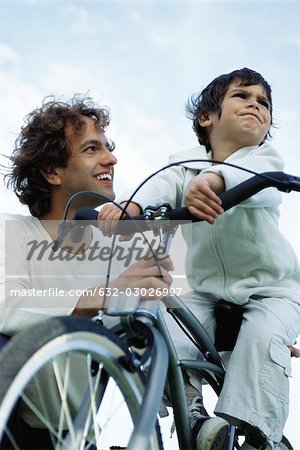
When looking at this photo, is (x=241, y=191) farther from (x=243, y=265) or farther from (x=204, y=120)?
(x=204, y=120)

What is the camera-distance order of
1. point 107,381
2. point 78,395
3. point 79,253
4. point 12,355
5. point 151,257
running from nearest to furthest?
point 12,355, point 107,381, point 151,257, point 78,395, point 79,253

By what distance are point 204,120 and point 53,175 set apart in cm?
70

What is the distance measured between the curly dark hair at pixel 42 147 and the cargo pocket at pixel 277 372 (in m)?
1.19

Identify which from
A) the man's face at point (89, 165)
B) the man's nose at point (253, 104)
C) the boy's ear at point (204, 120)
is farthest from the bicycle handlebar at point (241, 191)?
the boy's ear at point (204, 120)

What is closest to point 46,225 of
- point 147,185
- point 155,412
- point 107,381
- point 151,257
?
point 147,185

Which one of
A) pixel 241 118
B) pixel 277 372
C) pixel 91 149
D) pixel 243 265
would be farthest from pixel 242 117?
pixel 277 372

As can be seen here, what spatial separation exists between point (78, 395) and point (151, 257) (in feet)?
1.70

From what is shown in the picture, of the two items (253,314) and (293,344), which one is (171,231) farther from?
(293,344)

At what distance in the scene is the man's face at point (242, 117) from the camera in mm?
2311

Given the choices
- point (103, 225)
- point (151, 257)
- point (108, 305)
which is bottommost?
point (108, 305)

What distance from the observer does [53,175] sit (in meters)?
2.78

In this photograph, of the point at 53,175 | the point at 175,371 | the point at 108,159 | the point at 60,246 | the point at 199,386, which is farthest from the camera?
the point at 53,175

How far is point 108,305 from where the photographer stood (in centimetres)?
147

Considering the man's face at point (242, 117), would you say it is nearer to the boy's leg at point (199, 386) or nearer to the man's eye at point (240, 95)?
the man's eye at point (240, 95)
